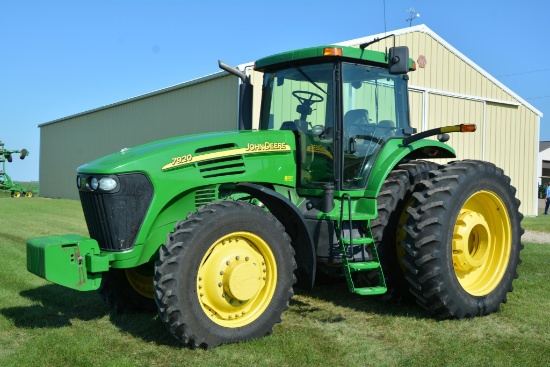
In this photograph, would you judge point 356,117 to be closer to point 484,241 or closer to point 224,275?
point 484,241

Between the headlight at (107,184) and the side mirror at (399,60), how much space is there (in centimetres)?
247

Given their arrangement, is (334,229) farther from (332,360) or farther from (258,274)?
(332,360)

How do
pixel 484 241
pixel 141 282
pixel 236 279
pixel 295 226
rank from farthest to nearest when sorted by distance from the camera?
pixel 484 241, pixel 141 282, pixel 295 226, pixel 236 279

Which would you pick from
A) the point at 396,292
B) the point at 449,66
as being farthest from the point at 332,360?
the point at 449,66

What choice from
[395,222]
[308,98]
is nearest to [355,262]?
[395,222]

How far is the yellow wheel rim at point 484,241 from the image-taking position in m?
5.52

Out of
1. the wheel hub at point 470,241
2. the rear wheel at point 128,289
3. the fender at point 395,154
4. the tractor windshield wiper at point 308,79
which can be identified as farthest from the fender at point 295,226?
the wheel hub at point 470,241

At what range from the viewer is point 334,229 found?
5176mm

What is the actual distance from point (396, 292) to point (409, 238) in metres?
0.81

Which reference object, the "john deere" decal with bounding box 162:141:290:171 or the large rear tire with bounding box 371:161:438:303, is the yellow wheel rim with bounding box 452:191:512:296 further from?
the "john deere" decal with bounding box 162:141:290:171

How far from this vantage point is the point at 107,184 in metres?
4.57

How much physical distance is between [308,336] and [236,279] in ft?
2.56

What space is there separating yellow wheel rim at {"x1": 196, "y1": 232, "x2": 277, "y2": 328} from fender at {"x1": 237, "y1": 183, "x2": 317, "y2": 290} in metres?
0.42

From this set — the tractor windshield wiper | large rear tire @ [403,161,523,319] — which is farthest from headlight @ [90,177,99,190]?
large rear tire @ [403,161,523,319]
